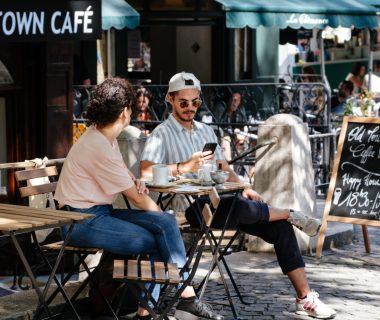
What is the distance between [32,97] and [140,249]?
2587 mm

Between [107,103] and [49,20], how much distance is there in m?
1.78

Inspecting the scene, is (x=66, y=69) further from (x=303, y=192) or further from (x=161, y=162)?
(x=303, y=192)

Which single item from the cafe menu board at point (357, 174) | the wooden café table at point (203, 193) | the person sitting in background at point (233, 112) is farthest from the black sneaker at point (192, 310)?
the person sitting in background at point (233, 112)

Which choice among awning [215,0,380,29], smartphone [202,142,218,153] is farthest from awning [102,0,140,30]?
smartphone [202,142,218,153]

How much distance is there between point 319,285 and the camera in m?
8.41

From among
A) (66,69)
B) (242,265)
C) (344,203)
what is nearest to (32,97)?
(66,69)

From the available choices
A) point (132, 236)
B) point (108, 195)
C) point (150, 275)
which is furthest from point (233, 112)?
point (150, 275)

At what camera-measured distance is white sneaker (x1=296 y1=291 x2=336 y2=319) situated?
24.1ft

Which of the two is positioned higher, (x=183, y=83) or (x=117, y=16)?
(x=117, y=16)

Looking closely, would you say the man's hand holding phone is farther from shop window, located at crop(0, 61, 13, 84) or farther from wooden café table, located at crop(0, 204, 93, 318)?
shop window, located at crop(0, 61, 13, 84)

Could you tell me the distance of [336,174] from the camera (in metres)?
9.59

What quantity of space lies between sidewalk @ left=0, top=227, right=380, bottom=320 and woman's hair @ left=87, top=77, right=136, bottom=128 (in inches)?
50.4

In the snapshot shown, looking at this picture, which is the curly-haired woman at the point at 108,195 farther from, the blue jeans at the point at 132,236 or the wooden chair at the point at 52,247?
the wooden chair at the point at 52,247

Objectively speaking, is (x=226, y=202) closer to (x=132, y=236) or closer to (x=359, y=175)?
(x=132, y=236)
